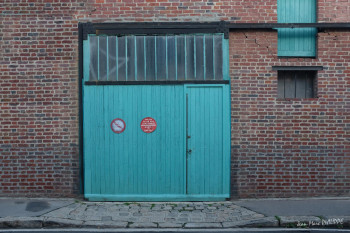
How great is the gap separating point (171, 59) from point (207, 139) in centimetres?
194

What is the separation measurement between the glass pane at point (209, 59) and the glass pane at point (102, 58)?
2235 millimetres

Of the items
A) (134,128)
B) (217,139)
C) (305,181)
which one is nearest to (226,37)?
(217,139)

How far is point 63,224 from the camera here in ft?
19.1

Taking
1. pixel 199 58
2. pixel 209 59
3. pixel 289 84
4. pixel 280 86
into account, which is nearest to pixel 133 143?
pixel 199 58

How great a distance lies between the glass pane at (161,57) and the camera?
23.9 ft

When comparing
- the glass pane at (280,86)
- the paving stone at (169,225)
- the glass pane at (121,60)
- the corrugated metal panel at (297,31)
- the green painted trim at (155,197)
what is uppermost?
the corrugated metal panel at (297,31)

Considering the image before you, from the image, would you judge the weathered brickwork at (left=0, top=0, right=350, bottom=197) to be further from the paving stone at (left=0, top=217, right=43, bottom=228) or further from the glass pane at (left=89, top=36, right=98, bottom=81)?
the paving stone at (left=0, top=217, right=43, bottom=228)

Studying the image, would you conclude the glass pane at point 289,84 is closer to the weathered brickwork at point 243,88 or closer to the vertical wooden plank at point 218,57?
the weathered brickwork at point 243,88

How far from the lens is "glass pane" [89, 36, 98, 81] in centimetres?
730

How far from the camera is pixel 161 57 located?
7.30 meters

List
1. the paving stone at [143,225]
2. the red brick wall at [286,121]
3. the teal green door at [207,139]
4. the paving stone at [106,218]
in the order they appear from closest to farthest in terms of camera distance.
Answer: the paving stone at [143,225]
the paving stone at [106,218]
the teal green door at [207,139]
the red brick wall at [286,121]

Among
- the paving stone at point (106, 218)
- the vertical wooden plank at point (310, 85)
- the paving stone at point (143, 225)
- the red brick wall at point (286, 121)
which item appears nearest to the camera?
the paving stone at point (143, 225)

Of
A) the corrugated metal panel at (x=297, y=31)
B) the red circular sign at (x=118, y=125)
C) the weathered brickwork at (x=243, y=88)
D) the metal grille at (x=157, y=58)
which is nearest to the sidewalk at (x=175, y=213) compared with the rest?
the weathered brickwork at (x=243, y=88)

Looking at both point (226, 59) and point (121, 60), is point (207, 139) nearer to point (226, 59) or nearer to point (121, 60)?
point (226, 59)
